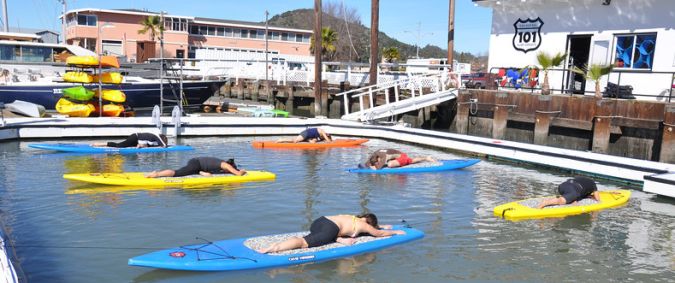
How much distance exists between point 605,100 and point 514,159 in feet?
11.3

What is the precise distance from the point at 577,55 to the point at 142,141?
53.8 feet

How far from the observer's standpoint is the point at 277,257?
761 centimetres

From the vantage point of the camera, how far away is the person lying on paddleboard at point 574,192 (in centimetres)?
1099

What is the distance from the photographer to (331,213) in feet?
34.2

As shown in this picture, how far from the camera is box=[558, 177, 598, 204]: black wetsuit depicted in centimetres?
1114

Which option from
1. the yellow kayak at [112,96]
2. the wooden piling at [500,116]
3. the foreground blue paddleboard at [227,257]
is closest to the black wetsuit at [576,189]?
the foreground blue paddleboard at [227,257]

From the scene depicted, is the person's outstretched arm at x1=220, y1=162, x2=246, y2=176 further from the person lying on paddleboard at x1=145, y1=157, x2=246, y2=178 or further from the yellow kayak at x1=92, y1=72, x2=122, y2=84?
the yellow kayak at x1=92, y1=72, x2=122, y2=84

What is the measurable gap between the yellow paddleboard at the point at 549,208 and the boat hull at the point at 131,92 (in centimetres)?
2051

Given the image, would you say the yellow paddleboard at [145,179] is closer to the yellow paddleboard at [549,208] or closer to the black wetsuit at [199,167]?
the black wetsuit at [199,167]

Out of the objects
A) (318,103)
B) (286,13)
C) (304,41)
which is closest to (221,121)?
(318,103)

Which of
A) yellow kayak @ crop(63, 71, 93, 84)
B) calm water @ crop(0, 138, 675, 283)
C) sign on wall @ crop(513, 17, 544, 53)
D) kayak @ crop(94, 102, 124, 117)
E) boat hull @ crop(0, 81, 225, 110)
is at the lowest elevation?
calm water @ crop(0, 138, 675, 283)

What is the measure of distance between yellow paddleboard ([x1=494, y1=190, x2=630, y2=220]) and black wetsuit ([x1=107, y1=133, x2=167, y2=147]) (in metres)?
9.96

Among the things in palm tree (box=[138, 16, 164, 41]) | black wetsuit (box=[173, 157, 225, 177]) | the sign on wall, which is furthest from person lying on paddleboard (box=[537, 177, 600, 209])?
palm tree (box=[138, 16, 164, 41])

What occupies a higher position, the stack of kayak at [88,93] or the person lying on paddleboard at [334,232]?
the stack of kayak at [88,93]
